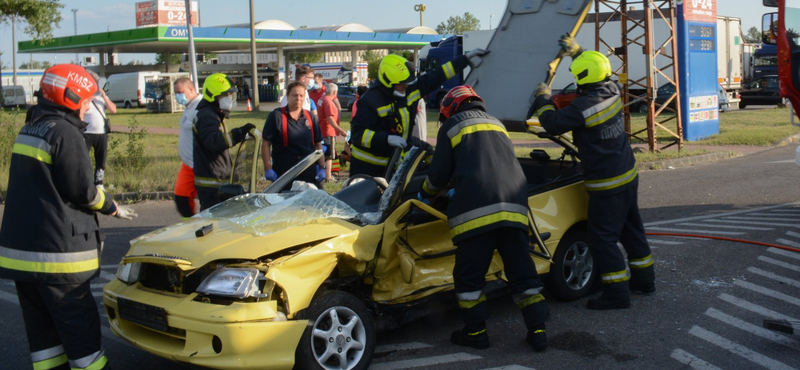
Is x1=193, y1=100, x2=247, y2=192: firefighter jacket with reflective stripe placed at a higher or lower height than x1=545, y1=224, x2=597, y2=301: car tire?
higher

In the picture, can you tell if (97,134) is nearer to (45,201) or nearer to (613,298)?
(45,201)

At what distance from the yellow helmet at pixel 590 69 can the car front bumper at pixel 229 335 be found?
9.72 feet

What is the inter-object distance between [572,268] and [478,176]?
5.25 ft

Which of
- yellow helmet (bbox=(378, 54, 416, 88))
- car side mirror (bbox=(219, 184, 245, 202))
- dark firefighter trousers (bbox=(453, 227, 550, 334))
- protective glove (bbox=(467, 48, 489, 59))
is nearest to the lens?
dark firefighter trousers (bbox=(453, 227, 550, 334))

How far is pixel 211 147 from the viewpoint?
623cm

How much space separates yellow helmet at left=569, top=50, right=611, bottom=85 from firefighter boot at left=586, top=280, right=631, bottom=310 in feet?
5.20

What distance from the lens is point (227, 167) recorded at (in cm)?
655

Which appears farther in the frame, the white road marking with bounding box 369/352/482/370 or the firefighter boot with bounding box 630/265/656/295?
the firefighter boot with bounding box 630/265/656/295

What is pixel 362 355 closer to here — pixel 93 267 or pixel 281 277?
pixel 281 277

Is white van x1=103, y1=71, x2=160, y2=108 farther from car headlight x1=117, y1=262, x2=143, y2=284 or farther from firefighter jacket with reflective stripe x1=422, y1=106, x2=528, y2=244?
firefighter jacket with reflective stripe x1=422, y1=106, x2=528, y2=244

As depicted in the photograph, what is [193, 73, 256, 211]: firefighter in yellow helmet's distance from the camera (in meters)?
6.25

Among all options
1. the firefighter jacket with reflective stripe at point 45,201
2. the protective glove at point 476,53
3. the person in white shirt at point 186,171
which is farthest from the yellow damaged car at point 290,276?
the protective glove at point 476,53

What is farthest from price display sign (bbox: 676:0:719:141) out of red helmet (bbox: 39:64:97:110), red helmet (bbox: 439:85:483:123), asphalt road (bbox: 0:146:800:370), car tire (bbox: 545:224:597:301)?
red helmet (bbox: 39:64:97:110)

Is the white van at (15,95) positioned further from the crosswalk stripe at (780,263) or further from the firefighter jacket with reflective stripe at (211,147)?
the crosswalk stripe at (780,263)
